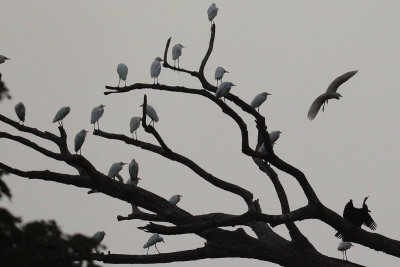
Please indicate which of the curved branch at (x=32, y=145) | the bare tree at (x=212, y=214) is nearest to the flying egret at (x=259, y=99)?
the bare tree at (x=212, y=214)

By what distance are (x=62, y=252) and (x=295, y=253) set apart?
9528mm

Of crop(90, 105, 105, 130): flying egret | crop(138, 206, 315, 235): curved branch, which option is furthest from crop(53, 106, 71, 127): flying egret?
crop(138, 206, 315, 235): curved branch

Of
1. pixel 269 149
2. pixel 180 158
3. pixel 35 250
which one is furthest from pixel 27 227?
pixel 180 158

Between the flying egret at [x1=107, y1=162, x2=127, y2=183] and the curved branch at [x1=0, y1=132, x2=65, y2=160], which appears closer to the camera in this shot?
the curved branch at [x1=0, y1=132, x2=65, y2=160]

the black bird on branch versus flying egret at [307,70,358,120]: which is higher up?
flying egret at [307,70,358,120]

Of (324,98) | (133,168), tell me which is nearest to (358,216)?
(324,98)

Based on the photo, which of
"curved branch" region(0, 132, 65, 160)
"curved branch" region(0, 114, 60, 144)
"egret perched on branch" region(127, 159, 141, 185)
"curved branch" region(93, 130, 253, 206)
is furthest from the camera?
"egret perched on branch" region(127, 159, 141, 185)

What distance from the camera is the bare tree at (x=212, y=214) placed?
50.9ft

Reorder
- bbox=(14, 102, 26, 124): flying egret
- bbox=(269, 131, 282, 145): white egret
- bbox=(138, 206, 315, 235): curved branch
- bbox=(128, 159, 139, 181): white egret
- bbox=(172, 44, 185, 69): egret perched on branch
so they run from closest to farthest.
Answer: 1. bbox=(138, 206, 315, 235): curved branch
2. bbox=(14, 102, 26, 124): flying egret
3. bbox=(269, 131, 282, 145): white egret
4. bbox=(128, 159, 139, 181): white egret
5. bbox=(172, 44, 185, 69): egret perched on branch

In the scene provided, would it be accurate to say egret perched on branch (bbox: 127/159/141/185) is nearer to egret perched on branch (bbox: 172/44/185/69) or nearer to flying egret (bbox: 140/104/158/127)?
flying egret (bbox: 140/104/158/127)

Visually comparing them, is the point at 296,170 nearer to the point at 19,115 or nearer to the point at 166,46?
the point at 166,46

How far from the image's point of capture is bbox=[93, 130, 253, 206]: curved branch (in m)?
16.7

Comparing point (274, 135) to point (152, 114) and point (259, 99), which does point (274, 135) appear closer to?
point (259, 99)

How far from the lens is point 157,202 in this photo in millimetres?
16891
